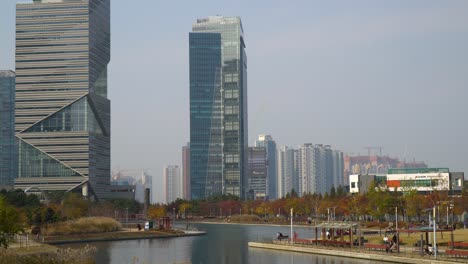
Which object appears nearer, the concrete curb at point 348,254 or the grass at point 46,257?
the grass at point 46,257

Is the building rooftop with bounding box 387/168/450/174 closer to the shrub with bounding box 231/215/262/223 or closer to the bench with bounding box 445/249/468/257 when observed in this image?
the shrub with bounding box 231/215/262/223

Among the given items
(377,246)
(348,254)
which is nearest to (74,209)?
(348,254)

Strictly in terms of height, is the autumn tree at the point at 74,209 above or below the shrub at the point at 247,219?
above

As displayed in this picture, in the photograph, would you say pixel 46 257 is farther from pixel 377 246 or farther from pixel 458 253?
pixel 458 253

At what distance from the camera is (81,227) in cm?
9869

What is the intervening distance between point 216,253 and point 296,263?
1461 centimetres

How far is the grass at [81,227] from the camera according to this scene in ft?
310

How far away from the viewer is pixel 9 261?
44.3m

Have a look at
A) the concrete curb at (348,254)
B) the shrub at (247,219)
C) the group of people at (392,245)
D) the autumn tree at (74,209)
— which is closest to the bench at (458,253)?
the concrete curb at (348,254)

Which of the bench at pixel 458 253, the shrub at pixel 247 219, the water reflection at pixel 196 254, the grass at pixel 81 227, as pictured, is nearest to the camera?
the bench at pixel 458 253

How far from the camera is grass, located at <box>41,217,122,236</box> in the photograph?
310ft

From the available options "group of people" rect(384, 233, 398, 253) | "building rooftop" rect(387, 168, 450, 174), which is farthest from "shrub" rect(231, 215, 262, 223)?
"group of people" rect(384, 233, 398, 253)

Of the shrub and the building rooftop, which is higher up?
the building rooftop

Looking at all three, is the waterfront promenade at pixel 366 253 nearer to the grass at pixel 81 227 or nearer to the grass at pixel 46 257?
the grass at pixel 46 257
